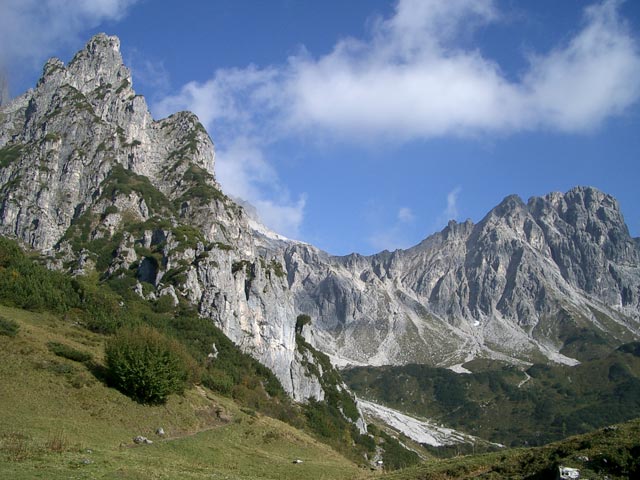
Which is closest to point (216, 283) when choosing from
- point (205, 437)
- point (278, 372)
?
point (278, 372)

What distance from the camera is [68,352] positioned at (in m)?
63.0

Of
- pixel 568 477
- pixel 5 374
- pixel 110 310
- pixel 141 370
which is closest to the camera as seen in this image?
pixel 568 477

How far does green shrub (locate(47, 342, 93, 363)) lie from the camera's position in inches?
2463

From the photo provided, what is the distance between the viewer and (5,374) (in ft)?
170

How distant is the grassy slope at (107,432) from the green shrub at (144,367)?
1.68m

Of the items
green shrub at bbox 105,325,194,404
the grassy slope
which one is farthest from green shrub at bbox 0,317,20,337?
green shrub at bbox 105,325,194,404

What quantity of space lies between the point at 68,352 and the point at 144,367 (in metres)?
10.1

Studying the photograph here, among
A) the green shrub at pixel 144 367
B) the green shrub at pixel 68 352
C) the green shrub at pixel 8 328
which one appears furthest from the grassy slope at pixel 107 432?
the green shrub at pixel 144 367

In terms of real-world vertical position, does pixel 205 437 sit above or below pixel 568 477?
below

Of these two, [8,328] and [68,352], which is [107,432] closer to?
[68,352]

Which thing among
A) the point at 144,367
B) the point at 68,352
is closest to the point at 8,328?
the point at 68,352

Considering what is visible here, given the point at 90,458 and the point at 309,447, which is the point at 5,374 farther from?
the point at 309,447

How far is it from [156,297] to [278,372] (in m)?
44.1

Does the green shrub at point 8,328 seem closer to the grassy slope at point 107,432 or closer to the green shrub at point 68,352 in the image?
the grassy slope at point 107,432
